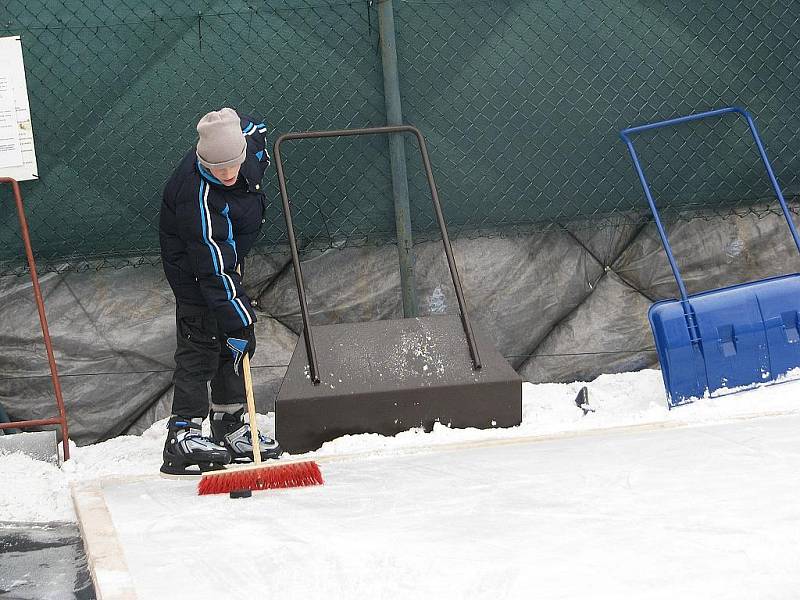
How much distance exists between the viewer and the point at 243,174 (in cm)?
378

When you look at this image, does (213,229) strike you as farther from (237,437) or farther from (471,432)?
(471,432)

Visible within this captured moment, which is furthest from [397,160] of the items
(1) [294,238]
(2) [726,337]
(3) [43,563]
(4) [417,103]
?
(3) [43,563]

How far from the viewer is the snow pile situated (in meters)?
3.77

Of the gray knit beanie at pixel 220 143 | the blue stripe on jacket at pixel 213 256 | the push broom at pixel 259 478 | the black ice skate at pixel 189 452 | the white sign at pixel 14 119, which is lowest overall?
the push broom at pixel 259 478

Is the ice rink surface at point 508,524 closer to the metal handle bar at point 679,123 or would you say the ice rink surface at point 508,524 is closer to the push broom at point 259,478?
the push broom at point 259,478

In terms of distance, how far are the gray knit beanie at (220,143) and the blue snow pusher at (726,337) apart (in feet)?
5.78

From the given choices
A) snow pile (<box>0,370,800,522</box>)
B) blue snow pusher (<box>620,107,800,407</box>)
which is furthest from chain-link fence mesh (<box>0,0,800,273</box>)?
snow pile (<box>0,370,800,522</box>)

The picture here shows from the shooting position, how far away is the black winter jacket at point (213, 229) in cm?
367

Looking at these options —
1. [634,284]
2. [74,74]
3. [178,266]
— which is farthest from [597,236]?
[74,74]

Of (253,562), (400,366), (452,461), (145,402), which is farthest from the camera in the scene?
(145,402)

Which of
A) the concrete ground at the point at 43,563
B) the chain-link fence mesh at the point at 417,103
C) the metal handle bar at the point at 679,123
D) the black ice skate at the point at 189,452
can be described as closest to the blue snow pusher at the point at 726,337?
the metal handle bar at the point at 679,123

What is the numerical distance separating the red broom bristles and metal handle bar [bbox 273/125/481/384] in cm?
58

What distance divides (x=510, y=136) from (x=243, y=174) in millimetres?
1397

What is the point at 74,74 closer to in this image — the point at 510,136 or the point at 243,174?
the point at 243,174
